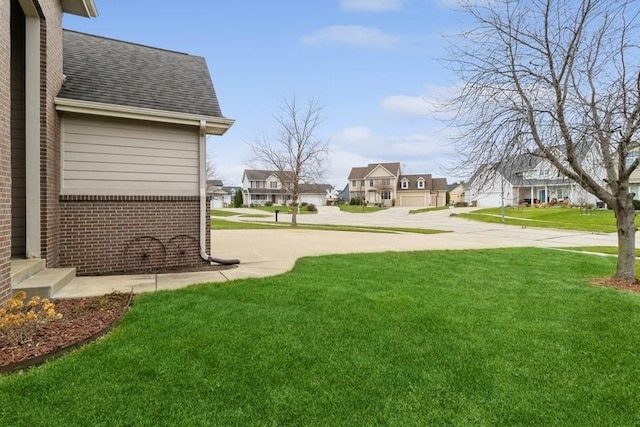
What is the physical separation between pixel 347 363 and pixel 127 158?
6.38 metres

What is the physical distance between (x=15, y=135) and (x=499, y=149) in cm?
840

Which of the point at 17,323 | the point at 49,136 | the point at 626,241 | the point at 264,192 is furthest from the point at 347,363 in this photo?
the point at 264,192

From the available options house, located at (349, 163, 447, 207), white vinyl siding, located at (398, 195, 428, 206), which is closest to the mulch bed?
house, located at (349, 163, 447, 207)

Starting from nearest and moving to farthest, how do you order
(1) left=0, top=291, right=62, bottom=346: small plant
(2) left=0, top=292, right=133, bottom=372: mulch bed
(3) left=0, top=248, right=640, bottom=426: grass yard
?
1. (3) left=0, top=248, right=640, bottom=426: grass yard
2. (2) left=0, top=292, right=133, bottom=372: mulch bed
3. (1) left=0, top=291, right=62, bottom=346: small plant

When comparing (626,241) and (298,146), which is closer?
(626,241)

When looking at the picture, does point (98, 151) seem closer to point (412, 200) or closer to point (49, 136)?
point (49, 136)

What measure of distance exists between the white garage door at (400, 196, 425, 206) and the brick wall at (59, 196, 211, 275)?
6011cm

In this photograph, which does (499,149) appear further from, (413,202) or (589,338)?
(413,202)

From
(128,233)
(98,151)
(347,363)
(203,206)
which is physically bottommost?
(347,363)

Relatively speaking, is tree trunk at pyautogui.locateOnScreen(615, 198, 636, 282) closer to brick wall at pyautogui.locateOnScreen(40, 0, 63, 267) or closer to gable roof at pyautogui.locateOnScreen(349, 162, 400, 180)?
brick wall at pyautogui.locateOnScreen(40, 0, 63, 267)

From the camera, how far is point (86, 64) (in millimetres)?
8445

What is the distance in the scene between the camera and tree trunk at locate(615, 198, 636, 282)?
7105 mm

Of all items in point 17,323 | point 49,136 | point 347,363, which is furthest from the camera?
point 49,136

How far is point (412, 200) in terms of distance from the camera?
66.1 meters
